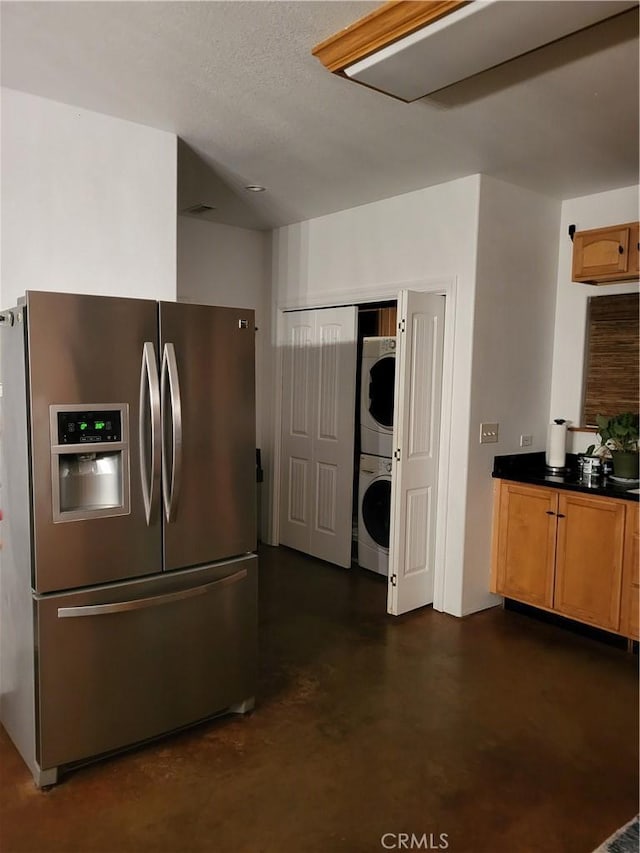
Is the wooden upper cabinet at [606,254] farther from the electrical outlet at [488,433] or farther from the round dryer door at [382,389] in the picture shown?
the round dryer door at [382,389]

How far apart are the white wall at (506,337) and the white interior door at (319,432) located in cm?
107

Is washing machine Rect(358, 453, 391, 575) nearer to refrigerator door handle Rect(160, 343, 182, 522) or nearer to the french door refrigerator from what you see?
the french door refrigerator

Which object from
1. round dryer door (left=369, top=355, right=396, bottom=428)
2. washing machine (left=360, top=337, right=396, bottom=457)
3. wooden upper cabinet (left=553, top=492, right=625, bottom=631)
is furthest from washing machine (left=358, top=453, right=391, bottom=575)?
wooden upper cabinet (left=553, top=492, right=625, bottom=631)

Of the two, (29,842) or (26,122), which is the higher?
(26,122)

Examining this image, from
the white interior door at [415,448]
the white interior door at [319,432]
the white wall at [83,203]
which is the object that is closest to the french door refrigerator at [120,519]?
the white wall at [83,203]

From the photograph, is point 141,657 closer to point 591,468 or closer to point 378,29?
point 378,29

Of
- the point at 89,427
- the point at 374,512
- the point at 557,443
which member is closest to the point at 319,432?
the point at 374,512

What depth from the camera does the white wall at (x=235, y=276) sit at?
4906 mm

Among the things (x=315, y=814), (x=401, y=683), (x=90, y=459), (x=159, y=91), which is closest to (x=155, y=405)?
(x=90, y=459)

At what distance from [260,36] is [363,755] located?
2.68 m

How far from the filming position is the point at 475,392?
12.6 feet

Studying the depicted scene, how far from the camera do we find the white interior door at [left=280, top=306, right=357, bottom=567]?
15.4 ft

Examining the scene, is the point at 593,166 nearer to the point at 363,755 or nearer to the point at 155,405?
the point at 155,405

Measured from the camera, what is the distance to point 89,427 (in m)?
2.29
